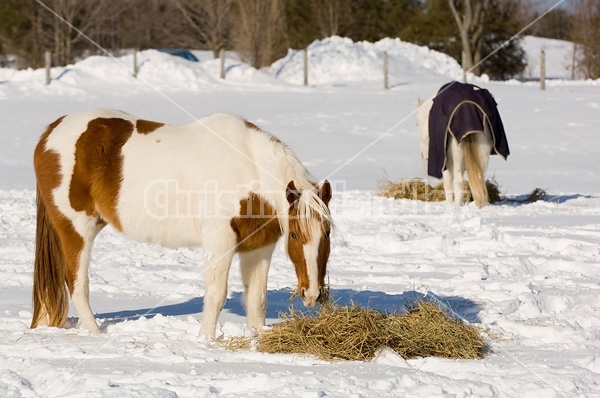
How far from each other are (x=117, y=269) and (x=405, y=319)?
3365mm

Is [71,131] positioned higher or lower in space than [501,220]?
higher

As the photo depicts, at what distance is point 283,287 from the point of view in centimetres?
679

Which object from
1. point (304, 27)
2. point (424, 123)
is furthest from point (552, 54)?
point (424, 123)

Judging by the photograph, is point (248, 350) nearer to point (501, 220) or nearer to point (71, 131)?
point (71, 131)

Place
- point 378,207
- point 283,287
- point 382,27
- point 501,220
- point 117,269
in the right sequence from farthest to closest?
point 382,27
point 378,207
point 501,220
point 117,269
point 283,287

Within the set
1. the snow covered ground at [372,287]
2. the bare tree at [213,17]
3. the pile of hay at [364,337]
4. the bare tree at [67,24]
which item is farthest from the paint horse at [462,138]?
the bare tree at [213,17]

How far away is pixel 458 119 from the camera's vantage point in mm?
10539

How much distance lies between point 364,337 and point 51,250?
2.39 m

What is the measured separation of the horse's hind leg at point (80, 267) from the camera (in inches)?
212

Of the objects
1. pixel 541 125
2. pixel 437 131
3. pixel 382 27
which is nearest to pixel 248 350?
pixel 437 131

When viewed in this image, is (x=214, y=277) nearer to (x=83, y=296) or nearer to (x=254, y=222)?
(x=254, y=222)

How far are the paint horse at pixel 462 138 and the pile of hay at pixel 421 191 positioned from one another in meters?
0.47

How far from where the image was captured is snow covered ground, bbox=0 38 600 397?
402 cm

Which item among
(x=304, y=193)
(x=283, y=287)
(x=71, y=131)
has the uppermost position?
(x=71, y=131)
